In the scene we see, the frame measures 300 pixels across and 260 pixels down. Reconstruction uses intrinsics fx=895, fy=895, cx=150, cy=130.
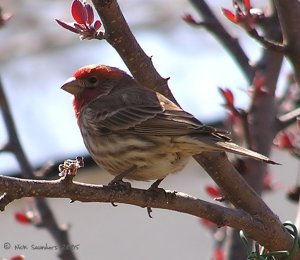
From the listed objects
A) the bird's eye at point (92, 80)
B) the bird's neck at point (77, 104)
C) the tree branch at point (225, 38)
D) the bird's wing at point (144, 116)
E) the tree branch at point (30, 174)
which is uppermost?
the tree branch at point (225, 38)

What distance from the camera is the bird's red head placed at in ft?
16.7

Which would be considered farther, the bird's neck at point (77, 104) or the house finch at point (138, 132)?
the bird's neck at point (77, 104)

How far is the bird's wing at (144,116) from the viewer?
434cm

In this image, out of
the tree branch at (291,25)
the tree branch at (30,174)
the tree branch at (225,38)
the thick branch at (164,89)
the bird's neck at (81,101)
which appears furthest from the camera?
the bird's neck at (81,101)

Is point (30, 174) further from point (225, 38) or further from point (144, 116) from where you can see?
point (225, 38)

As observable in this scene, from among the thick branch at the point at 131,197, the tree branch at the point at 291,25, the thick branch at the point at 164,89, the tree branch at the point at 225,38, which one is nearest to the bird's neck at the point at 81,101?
the tree branch at the point at 225,38

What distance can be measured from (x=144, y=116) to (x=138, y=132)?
0.39 feet

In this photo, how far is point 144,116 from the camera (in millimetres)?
4602

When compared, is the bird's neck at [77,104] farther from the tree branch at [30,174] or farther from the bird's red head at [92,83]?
the tree branch at [30,174]

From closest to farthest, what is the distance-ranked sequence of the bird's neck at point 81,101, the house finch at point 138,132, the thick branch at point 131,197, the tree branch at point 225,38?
1. the thick branch at point 131,197
2. the house finch at point 138,132
3. the tree branch at point 225,38
4. the bird's neck at point 81,101

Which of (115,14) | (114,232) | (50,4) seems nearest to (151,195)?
(115,14)

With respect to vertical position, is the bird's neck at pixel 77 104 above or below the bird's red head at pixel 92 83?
below

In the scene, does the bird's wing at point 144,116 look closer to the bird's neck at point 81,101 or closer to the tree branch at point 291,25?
the bird's neck at point 81,101

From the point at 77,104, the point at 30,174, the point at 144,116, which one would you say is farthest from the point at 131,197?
the point at 77,104
